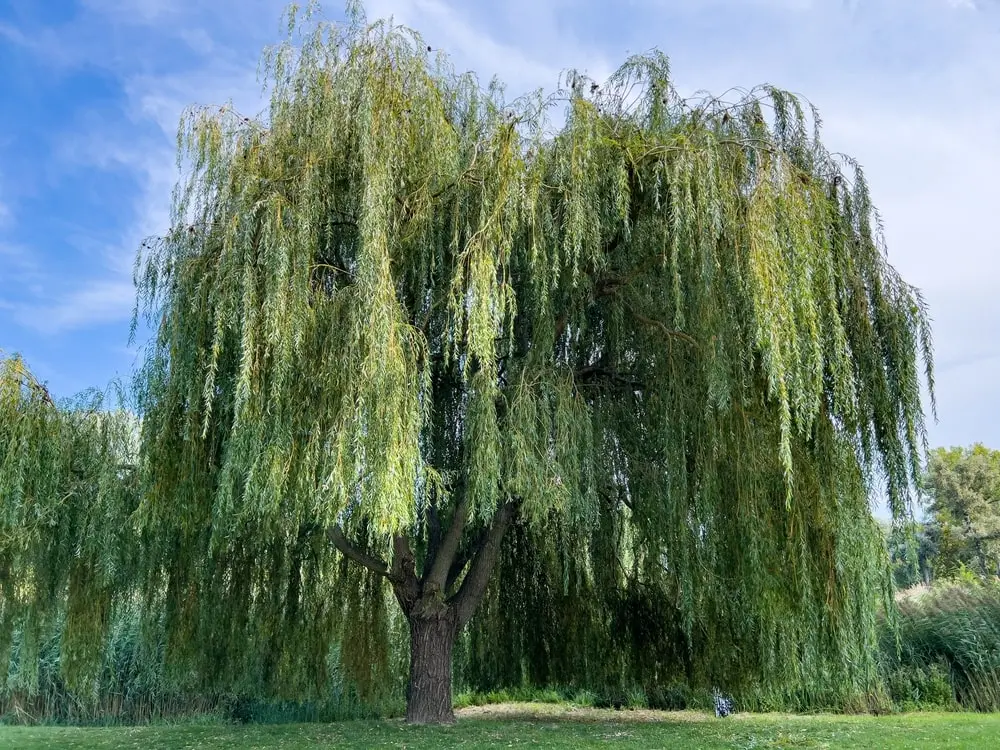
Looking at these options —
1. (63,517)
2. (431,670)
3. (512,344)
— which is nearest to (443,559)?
(431,670)

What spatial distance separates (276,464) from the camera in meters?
4.81

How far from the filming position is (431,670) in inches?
286

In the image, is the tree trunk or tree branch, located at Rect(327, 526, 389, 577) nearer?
tree branch, located at Rect(327, 526, 389, 577)

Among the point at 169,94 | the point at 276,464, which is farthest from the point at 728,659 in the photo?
the point at 169,94

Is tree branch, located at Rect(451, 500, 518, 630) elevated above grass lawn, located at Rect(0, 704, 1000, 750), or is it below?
above

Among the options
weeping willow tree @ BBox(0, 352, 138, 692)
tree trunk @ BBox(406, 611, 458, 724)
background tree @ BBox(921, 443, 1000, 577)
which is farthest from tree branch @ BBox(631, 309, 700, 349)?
background tree @ BBox(921, 443, 1000, 577)

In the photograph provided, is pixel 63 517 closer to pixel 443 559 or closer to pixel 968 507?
pixel 443 559

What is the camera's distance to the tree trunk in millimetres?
7195

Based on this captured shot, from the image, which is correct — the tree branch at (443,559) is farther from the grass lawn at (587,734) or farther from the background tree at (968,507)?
the background tree at (968,507)

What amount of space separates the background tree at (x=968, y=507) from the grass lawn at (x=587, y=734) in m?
16.2

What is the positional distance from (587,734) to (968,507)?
66.8 feet

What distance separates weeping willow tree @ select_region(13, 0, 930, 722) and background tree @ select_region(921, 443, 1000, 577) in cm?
1933

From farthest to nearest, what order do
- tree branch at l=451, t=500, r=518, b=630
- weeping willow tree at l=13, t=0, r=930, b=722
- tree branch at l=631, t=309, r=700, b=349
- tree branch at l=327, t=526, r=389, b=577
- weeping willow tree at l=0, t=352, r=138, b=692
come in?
tree branch at l=451, t=500, r=518, b=630 → tree branch at l=327, t=526, r=389, b=577 → weeping willow tree at l=0, t=352, r=138, b=692 → tree branch at l=631, t=309, r=700, b=349 → weeping willow tree at l=13, t=0, r=930, b=722

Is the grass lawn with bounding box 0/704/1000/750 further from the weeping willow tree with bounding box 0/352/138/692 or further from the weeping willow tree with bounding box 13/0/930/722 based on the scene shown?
the weeping willow tree with bounding box 0/352/138/692
